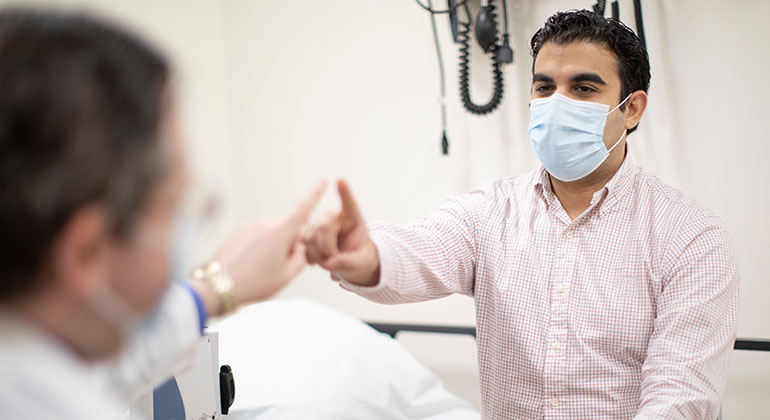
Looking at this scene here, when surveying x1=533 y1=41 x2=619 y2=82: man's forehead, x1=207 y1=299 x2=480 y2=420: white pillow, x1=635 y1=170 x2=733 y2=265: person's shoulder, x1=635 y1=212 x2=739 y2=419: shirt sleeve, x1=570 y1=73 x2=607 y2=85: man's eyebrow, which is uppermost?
x1=533 y1=41 x2=619 y2=82: man's forehead

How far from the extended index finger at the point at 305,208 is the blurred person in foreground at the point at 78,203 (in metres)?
0.29

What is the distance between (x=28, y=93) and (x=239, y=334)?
1.42 m

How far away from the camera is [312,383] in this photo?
5.42ft

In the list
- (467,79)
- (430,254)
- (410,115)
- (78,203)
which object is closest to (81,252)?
(78,203)

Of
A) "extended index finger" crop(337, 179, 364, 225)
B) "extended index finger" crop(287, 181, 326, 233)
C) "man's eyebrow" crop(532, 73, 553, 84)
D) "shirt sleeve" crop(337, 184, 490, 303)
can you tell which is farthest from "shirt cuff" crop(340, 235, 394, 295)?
"man's eyebrow" crop(532, 73, 553, 84)

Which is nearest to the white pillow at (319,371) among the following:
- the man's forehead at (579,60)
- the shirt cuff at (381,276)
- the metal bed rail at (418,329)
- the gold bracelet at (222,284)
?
the metal bed rail at (418,329)

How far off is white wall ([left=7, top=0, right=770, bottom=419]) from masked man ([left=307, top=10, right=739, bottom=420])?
0.42 meters

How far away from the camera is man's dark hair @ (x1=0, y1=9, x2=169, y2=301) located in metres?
0.48

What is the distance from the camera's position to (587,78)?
1.41 metres

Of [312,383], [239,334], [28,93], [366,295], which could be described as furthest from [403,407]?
[28,93]

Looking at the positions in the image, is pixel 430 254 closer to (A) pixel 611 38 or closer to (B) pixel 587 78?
(B) pixel 587 78

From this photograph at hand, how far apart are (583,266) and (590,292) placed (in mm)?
60

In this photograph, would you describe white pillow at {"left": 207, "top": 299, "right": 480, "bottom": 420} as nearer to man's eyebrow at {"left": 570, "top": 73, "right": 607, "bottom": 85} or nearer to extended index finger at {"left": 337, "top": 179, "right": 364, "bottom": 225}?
extended index finger at {"left": 337, "top": 179, "right": 364, "bottom": 225}

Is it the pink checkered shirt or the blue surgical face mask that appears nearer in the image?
the pink checkered shirt
